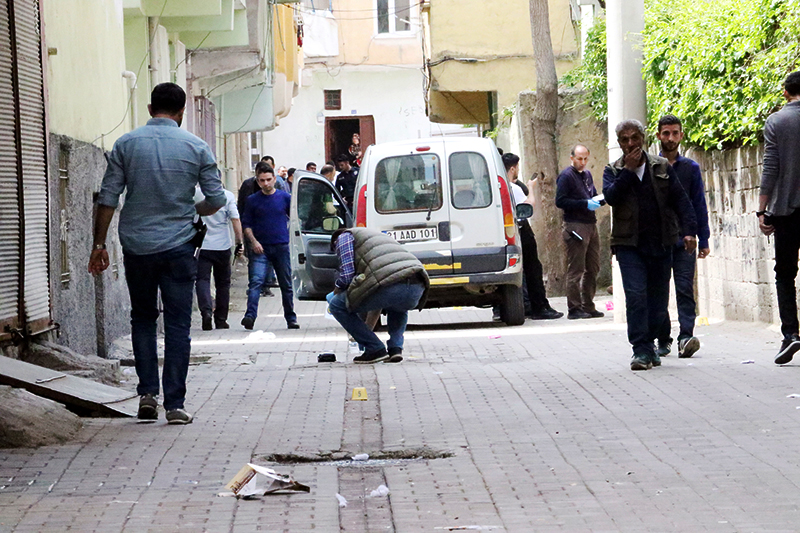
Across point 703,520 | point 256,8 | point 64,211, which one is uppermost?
point 256,8

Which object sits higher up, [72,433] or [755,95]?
[755,95]

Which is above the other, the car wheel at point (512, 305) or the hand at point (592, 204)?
the hand at point (592, 204)

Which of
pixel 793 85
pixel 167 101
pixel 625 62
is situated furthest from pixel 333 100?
pixel 167 101

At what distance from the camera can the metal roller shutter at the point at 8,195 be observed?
9516 mm

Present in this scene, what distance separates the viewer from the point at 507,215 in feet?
49.7

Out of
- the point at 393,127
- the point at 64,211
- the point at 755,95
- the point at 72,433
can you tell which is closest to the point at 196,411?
the point at 72,433

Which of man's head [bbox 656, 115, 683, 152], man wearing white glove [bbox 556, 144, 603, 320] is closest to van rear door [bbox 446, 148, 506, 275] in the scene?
man wearing white glove [bbox 556, 144, 603, 320]

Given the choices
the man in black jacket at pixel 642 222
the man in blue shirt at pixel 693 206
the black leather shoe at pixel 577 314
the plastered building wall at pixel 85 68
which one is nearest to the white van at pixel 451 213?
the black leather shoe at pixel 577 314

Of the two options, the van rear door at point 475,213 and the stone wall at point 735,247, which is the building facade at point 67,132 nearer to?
the van rear door at point 475,213

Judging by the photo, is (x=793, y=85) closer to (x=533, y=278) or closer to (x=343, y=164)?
(x=533, y=278)

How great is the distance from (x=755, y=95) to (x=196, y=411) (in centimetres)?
608

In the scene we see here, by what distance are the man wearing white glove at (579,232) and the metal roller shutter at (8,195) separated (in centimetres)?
738

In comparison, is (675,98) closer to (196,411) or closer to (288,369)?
(288,369)

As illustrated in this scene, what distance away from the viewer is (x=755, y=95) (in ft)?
39.8
